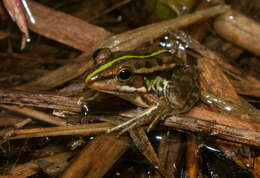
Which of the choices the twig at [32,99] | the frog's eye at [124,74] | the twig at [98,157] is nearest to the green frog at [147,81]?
the frog's eye at [124,74]

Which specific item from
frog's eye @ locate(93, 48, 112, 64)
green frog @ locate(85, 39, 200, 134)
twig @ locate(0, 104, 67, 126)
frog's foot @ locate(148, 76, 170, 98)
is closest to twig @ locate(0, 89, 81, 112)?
twig @ locate(0, 104, 67, 126)

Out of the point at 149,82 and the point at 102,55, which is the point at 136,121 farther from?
the point at 102,55

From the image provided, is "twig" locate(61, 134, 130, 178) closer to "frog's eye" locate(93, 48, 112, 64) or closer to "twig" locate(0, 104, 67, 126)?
"twig" locate(0, 104, 67, 126)

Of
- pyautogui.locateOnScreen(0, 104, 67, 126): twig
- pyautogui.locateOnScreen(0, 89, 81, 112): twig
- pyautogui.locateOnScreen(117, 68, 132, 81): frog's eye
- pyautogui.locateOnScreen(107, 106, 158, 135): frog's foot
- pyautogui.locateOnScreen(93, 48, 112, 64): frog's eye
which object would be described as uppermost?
pyautogui.locateOnScreen(93, 48, 112, 64): frog's eye

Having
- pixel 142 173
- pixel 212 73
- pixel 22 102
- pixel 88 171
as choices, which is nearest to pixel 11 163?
pixel 22 102

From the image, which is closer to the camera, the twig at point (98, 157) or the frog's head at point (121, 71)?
the twig at point (98, 157)

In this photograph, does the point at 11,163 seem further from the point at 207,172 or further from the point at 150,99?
the point at 207,172

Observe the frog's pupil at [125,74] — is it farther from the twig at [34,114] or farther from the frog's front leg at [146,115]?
the twig at [34,114]

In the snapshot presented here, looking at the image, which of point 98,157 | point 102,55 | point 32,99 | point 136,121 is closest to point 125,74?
→ point 102,55
